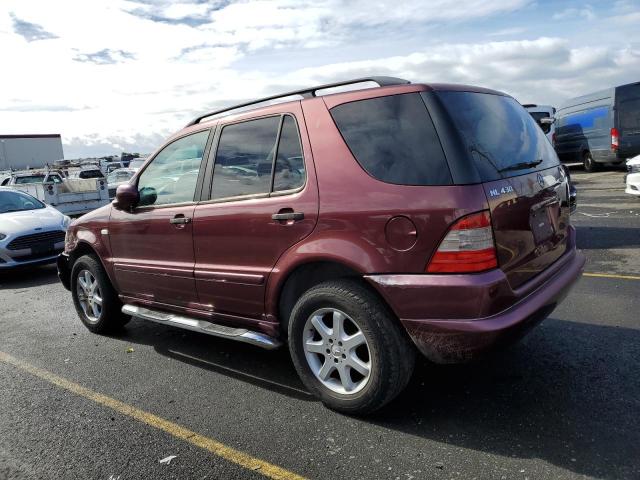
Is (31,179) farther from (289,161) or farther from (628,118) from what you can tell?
(628,118)

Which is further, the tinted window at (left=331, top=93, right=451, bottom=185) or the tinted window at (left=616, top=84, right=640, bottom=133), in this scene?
the tinted window at (left=616, top=84, right=640, bottom=133)

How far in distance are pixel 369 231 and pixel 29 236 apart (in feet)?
24.2

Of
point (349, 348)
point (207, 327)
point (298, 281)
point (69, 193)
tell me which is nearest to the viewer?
point (349, 348)

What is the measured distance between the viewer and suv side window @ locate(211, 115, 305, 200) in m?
3.47

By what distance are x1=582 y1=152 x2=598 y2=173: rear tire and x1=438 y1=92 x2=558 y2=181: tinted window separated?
17072 mm

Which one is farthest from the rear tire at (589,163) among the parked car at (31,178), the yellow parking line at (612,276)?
the parked car at (31,178)

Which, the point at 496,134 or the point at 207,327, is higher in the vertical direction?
the point at 496,134

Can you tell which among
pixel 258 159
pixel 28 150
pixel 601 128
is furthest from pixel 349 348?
pixel 28 150

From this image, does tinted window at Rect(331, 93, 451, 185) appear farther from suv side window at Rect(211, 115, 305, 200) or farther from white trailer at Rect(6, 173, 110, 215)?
white trailer at Rect(6, 173, 110, 215)

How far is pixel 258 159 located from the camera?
366 centimetres

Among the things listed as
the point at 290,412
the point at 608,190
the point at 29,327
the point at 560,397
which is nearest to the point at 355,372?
the point at 290,412

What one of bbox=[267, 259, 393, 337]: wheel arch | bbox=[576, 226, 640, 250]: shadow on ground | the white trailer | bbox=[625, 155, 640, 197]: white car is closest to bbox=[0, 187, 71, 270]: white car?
the white trailer

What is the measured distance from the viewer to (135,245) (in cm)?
454

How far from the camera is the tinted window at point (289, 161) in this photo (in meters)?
3.40
